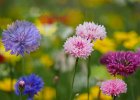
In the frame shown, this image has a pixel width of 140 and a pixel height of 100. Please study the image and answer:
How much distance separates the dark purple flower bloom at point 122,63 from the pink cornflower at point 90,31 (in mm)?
55

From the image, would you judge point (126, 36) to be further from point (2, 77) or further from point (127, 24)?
point (127, 24)

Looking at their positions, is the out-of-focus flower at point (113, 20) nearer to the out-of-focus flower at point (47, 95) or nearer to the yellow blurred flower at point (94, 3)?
the yellow blurred flower at point (94, 3)

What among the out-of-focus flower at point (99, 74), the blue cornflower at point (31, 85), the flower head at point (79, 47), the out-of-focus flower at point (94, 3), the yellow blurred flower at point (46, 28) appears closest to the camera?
the flower head at point (79, 47)

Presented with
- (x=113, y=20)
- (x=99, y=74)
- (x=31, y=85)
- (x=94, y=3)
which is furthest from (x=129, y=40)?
(x=94, y=3)

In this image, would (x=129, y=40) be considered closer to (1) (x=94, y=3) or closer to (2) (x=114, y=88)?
(2) (x=114, y=88)

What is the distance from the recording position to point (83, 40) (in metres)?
1.18

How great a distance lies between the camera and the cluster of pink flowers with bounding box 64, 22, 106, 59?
117 cm

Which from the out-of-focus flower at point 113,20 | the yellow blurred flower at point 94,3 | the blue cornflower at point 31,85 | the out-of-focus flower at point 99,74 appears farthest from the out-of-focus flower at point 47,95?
the yellow blurred flower at point 94,3

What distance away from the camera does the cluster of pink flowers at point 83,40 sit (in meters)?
1.17

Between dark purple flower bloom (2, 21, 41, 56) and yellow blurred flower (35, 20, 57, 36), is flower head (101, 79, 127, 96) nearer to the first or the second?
dark purple flower bloom (2, 21, 41, 56)

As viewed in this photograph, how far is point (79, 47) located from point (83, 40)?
2 centimetres

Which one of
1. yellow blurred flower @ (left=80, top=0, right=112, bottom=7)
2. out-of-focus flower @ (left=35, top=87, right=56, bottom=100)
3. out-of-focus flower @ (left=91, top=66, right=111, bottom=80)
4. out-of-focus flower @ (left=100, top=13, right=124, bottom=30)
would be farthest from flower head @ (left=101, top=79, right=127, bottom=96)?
A: yellow blurred flower @ (left=80, top=0, right=112, bottom=7)

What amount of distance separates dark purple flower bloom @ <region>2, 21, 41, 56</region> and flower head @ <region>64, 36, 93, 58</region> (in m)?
0.08

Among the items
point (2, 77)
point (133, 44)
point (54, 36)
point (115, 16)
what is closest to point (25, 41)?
point (133, 44)
